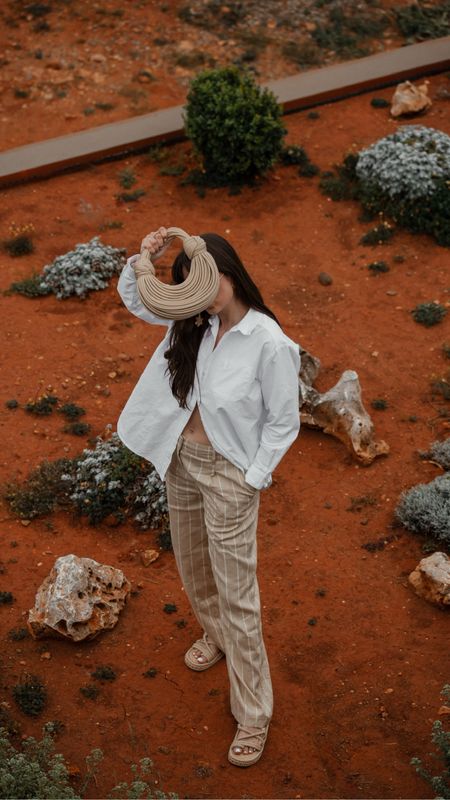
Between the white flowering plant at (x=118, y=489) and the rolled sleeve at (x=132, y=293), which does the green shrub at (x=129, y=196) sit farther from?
the rolled sleeve at (x=132, y=293)

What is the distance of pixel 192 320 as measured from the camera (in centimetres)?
470

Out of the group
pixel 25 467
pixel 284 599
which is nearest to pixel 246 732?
pixel 284 599

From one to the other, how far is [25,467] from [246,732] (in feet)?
9.04

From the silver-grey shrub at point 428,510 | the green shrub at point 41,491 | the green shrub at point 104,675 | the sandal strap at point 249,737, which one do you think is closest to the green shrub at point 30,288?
the green shrub at point 41,491

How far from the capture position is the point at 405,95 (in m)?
11.4

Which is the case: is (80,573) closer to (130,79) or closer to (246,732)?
(246,732)

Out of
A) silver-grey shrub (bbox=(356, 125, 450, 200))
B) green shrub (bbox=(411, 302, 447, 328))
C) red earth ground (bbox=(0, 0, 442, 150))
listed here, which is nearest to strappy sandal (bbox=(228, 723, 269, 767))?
green shrub (bbox=(411, 302, 447, 328))

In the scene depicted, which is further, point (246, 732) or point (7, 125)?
point (7, 125)

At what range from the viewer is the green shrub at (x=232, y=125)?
10102mm

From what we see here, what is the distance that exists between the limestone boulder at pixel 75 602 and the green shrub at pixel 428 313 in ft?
12.1

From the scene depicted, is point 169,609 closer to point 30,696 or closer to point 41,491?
point 30,696

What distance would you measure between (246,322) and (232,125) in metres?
5.90

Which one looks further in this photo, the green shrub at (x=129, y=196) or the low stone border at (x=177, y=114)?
the low stone border at (x=177, y=114)

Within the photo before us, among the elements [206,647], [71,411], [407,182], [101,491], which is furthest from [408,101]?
[206,647]
